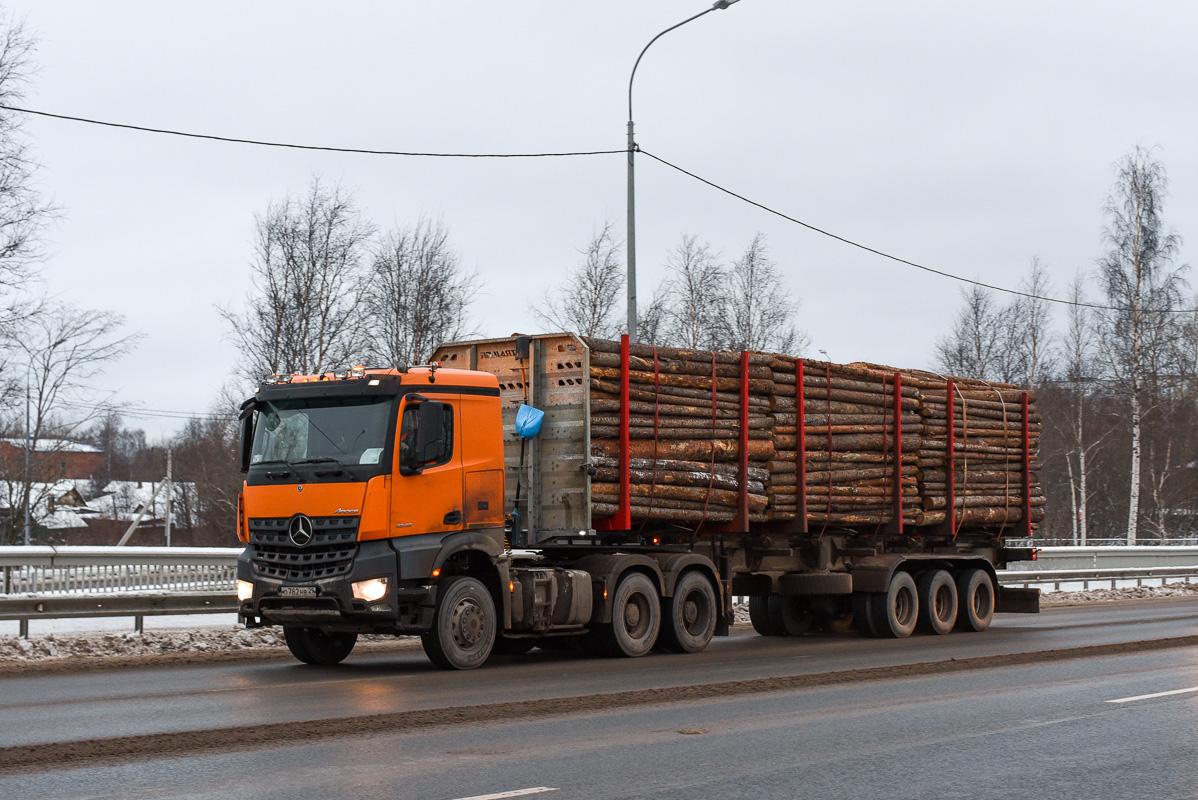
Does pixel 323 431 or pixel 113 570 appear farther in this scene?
pixel 113 570

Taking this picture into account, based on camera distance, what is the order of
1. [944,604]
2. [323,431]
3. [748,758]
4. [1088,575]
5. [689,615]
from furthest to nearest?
[1088,575], [944,604], [689,615], [323,431], [748,758]

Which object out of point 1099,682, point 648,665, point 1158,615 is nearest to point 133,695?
point 648,665

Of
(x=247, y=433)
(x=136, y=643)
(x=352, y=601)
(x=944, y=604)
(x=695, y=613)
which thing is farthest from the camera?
(x=944, y=604)

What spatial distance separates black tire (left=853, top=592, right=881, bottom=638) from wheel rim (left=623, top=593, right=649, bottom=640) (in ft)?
13.8

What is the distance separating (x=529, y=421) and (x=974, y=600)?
855 cm

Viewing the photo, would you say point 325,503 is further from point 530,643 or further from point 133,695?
point 530,643

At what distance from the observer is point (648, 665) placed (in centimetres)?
1369

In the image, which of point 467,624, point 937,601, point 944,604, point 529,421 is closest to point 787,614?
point 937,601

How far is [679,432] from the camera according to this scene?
15.2m

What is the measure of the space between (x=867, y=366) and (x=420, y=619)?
322 inches

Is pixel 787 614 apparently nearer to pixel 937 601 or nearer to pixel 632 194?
pixel 937 601

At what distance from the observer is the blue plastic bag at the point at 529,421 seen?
14.4 meters

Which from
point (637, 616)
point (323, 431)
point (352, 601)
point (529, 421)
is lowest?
point (637, 616)

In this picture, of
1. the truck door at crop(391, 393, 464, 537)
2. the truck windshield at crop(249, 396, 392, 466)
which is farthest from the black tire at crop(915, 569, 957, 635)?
the truck windshield at crop(249, 396, 392, 466)
